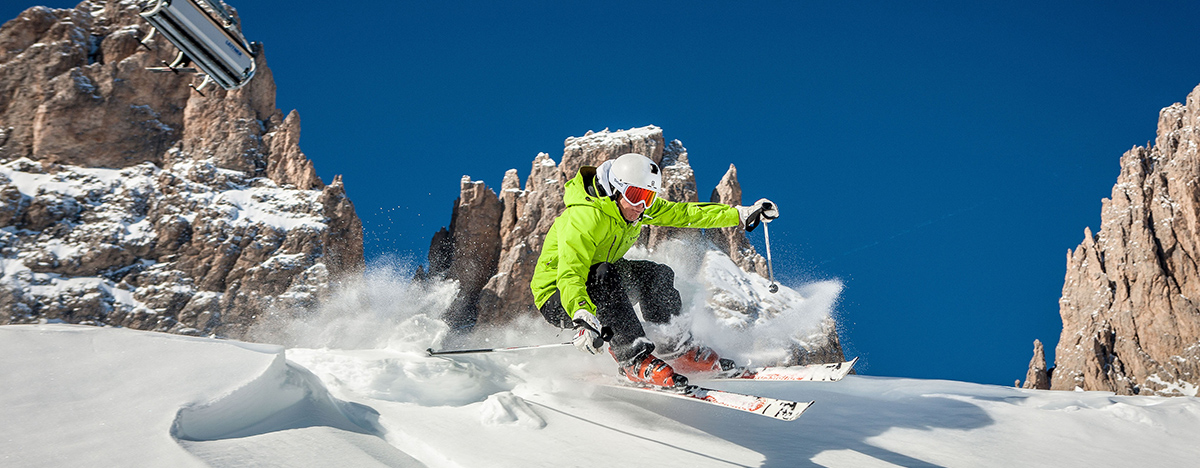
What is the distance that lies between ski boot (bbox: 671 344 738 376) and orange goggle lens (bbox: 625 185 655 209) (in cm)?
155

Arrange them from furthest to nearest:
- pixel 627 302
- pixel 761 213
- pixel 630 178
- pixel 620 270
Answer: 1. pixel 761 213
2. pixel 620 270
3. pixel 627 302
4. pixel 630 178

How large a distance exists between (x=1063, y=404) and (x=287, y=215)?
54.2 metres

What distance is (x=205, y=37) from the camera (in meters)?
9.20

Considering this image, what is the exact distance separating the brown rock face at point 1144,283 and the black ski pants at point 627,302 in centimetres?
4801

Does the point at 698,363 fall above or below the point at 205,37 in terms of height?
below

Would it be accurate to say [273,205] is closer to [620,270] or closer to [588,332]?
[620,270]

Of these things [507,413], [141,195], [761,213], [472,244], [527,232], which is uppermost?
[527,232]

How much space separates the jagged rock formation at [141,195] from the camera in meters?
46.6

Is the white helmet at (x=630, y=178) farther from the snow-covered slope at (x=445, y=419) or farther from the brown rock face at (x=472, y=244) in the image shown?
the brown rock face at (x=472, y=244)

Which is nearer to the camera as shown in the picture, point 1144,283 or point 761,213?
point 761,213

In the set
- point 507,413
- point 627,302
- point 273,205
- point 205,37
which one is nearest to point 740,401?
point 627,302

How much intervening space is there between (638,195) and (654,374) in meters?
1.52

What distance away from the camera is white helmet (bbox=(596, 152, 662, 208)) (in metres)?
5.27

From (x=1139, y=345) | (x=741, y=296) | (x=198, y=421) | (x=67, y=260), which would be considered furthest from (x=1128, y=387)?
(x=67, y=260)
